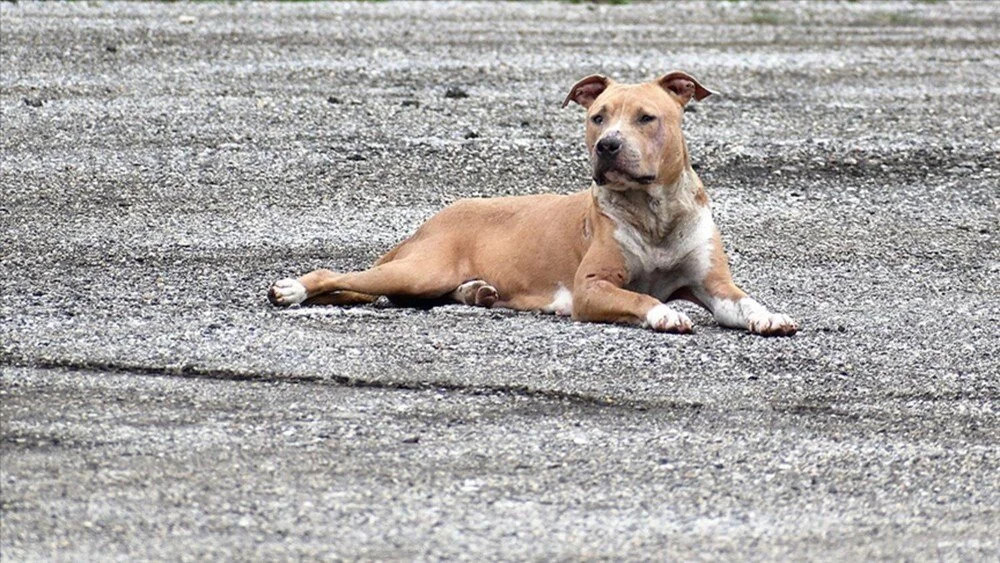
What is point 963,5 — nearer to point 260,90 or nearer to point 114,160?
point 260,90

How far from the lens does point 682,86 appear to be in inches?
367

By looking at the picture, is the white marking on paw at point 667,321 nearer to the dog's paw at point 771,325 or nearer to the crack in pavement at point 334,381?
the dog's paw at point 771,325

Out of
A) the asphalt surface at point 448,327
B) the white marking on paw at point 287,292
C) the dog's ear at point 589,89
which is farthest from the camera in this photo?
the dog's ear at point 589,89

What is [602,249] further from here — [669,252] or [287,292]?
[287,292]

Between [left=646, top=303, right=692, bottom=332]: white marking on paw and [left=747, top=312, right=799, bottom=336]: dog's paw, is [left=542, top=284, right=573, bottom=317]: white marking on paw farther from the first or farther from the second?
[left=747, top=312, right=799, bottom=336]: dog's paw

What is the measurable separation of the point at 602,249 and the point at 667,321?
0.72 metres

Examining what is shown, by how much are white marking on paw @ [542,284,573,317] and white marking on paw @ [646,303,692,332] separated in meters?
0.72

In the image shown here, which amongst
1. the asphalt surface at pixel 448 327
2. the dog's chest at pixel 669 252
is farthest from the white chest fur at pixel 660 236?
the asphalt surface at pixel 448 327

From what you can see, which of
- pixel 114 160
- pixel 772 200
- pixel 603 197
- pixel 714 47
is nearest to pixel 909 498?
pixel 603 197

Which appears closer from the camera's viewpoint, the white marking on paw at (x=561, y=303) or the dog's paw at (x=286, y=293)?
the dog's paw at (x=286, y=293)

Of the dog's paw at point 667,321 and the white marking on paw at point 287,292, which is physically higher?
the dog's paw at point 667,321

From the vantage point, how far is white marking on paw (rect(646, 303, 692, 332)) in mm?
8391

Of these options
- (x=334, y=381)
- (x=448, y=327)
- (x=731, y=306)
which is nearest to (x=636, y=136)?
(x=731, y=306)

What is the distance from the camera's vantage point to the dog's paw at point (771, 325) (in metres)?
8.48
